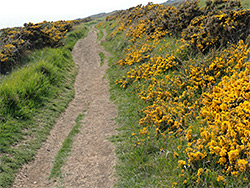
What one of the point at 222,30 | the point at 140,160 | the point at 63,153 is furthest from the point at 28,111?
the point at 222,30

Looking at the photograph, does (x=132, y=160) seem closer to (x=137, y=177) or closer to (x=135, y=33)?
(x=137, y=177)

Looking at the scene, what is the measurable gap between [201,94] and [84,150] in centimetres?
379

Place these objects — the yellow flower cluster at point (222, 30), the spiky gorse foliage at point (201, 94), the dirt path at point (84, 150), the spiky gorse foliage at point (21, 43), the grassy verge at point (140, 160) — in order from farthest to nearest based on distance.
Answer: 1. the spiky gorse foliage at point (21, 43)
2. the yellow flower cluster at point (222, 30)
3. the dirt path at point (84, 150)
4. the grassy verge at point (140, 160)
5. the spiky gorse foliage at point (201, 94)

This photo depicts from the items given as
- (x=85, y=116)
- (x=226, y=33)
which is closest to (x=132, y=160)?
(x=85, y=116)

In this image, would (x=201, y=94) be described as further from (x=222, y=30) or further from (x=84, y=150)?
(x=84, y=150)

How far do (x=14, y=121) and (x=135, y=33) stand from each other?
35.2 feet

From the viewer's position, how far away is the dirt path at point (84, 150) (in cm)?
501

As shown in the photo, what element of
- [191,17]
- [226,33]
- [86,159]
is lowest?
[86,159]

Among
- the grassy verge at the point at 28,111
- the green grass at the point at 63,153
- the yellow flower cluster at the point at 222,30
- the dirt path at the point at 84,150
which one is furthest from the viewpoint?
the yellow flower cluster at the point at 222,30

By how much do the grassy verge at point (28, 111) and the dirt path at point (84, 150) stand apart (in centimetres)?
27

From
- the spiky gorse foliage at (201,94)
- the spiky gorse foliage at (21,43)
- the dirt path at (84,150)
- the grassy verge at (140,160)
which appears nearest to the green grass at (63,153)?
the dirt path at (84,150)

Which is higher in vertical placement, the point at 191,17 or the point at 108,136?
the point at 191,17

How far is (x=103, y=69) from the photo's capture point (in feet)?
46.1

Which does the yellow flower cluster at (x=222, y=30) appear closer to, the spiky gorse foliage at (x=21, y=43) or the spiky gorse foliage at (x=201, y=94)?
the spiky gorse foliage at (x=201, y=94)
